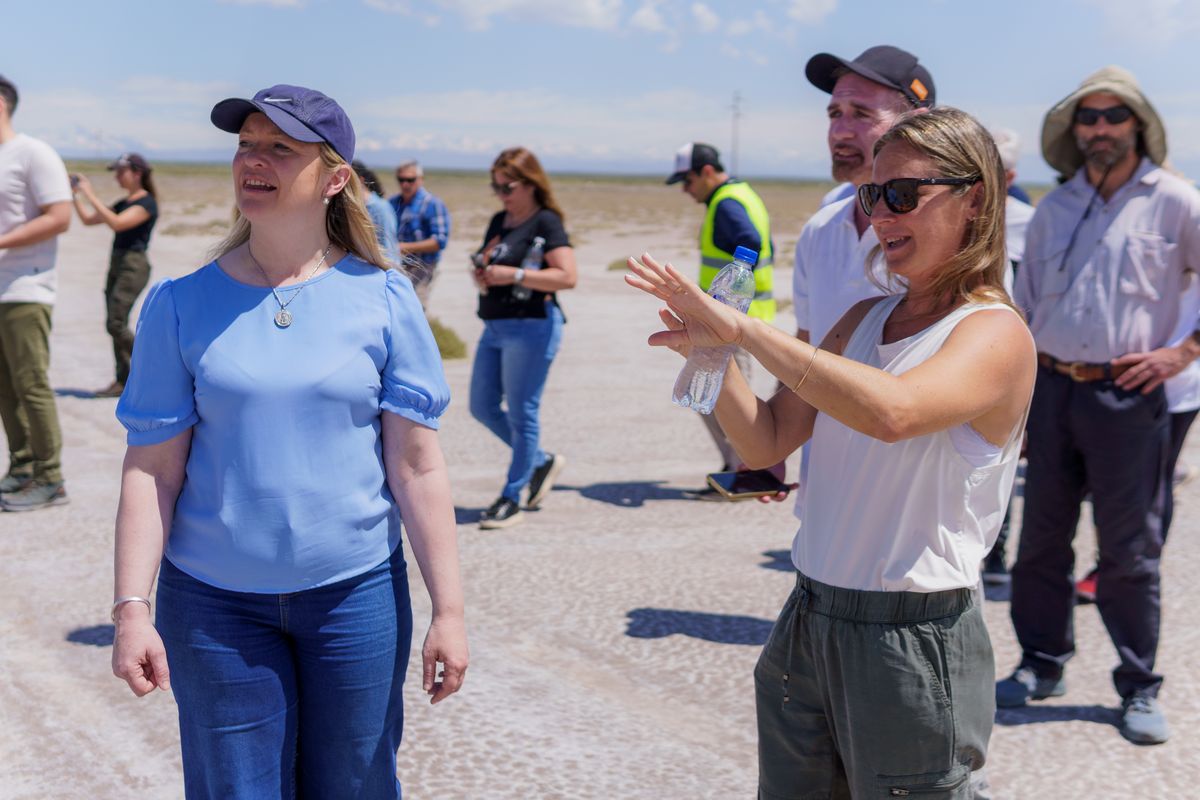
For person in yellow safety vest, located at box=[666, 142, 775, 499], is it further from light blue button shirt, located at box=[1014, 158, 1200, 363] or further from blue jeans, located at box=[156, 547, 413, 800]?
blue jeans, located at box=[156, 547, 413, 800]

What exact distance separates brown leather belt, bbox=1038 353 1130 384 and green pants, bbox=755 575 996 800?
1.98 metres

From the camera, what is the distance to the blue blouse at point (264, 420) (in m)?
2.34

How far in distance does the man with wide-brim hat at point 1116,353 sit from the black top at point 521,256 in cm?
301

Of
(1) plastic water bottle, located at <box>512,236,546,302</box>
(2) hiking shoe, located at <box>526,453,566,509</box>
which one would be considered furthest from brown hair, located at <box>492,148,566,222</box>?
(2) hiking shoe, located at <box>526,453,566,509</box>

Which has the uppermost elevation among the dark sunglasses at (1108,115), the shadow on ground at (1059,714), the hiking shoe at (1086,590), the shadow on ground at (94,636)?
the dark sunglasses at (1108,115)

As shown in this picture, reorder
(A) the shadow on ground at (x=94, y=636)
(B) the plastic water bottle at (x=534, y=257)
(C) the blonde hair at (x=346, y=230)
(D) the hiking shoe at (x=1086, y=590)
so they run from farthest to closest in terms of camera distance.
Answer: (B) the plastic water bottle at (x=534, y=257) < (D) the hiking shoe at (x=1086, y=590) < (A) the shadow on ground at (x=94, y=636) < (C) the blonde hair at (x=346, y=230)

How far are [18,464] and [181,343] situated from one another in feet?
16.4

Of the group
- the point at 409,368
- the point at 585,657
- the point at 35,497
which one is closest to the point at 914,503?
the point at 409,368

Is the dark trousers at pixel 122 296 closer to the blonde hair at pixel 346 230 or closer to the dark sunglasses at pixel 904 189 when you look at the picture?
the blonde hair at pixel 346 230

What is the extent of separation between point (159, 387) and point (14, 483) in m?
5.00

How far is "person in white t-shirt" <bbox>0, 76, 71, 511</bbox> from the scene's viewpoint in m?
6.23

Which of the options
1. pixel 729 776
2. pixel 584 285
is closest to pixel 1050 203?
pixel 729 776

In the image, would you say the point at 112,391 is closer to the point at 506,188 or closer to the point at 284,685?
the point at 506,188

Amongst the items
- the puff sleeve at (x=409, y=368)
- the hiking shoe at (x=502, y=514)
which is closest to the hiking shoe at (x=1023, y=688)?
the puff sleeve at (x=409, y=368)
